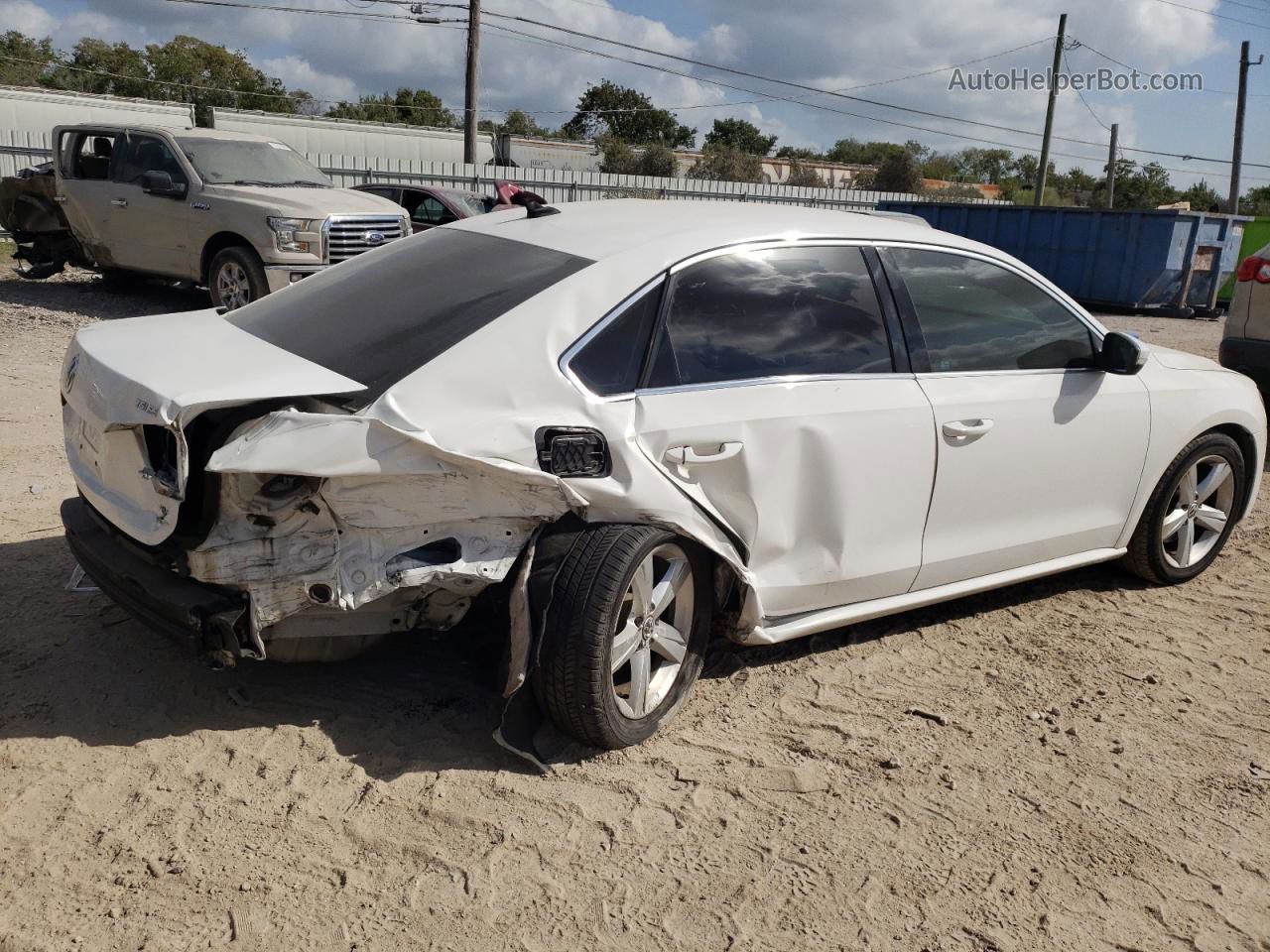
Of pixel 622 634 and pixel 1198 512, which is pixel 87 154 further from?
pixel 1198 512

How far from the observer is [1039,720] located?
12.8ft

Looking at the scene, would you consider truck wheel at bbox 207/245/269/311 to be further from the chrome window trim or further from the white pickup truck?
the chrome window trim

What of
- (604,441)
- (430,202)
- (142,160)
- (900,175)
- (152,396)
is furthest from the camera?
(900,175)

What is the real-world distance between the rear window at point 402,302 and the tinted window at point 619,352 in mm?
243

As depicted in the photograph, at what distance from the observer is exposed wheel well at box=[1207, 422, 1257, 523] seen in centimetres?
521

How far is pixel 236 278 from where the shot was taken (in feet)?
37.0

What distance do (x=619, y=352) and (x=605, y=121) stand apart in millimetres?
64193

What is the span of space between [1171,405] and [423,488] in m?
3.40

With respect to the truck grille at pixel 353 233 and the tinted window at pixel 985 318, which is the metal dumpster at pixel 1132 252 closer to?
the truck grille at pixel 353 233

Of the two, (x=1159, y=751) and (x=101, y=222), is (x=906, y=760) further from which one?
(x=101, y=222)

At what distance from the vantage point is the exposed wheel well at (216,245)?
36.6 ft

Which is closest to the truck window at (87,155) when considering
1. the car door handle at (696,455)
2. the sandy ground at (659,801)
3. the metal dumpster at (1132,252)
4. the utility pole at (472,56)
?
the sandy ground at (659,801)


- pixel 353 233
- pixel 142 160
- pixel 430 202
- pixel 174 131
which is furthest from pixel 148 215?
pixel 430 202

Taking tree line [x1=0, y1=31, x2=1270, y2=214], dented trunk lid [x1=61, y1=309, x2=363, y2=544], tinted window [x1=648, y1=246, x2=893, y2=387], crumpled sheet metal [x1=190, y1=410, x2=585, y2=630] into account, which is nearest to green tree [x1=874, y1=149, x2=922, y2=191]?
tree line [x1=0, y1=31, x2=1270, y2=214]
